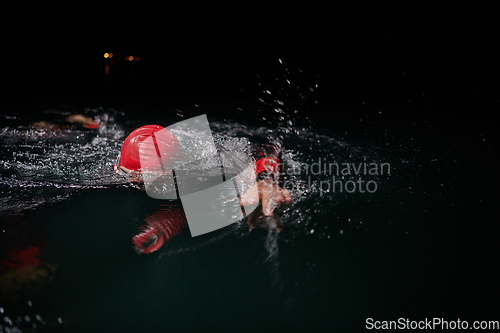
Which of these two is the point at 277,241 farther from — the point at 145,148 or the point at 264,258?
the point at 145,148

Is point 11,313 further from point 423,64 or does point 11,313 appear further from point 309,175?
point 423,64

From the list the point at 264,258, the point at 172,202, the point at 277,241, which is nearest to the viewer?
the point at 264,258

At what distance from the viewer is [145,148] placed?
2.93 m

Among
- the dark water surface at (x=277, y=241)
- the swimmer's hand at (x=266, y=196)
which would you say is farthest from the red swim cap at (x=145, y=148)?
the swimmer's hand at (x=266, y=196)

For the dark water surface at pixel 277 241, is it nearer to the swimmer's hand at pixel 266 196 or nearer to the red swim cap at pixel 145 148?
the swimmer's hand at pixel 266 196

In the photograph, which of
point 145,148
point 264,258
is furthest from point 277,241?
point 145,148

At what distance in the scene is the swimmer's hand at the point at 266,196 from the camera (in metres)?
2.52

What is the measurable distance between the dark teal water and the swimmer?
93mm

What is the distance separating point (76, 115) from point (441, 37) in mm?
7704

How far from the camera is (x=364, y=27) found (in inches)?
271

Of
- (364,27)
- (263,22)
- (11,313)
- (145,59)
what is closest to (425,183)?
(11,313)

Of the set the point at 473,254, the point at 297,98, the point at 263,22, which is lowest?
the point at 473,254

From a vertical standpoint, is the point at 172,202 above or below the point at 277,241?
above

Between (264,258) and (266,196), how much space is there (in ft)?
2.67
